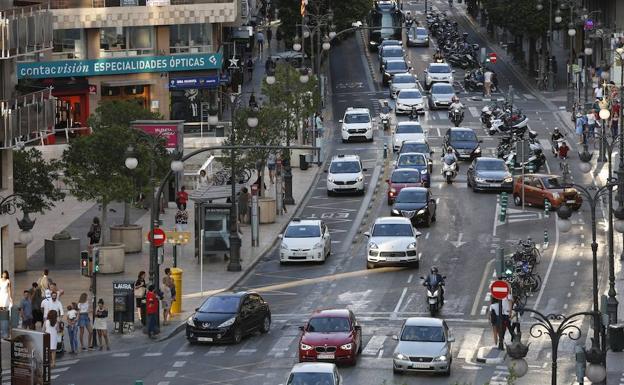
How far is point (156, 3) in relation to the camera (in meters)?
97.7

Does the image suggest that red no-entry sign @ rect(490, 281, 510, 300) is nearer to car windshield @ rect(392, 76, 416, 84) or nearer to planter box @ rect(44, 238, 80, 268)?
planter box @ rect(44, 238, 80, 268)

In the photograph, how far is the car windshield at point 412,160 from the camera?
80.2 metres

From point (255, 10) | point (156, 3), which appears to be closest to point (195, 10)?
point (156, 3)

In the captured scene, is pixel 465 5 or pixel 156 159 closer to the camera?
pixel 156 159

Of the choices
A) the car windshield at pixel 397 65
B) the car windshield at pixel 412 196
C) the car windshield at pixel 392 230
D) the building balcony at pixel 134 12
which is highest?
the building balcony at pixel 134 12

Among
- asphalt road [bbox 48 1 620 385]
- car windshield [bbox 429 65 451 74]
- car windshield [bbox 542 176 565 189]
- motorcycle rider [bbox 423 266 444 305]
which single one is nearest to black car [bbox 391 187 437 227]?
asphalt road [bbox 48 1 620 385]

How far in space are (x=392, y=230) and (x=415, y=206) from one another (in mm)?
7141

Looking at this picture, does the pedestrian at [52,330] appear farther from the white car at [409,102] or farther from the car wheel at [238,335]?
the white car at [409,102]

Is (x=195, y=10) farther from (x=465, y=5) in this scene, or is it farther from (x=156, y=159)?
(x=465, y=5)

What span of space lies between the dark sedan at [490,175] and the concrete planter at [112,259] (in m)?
19.6

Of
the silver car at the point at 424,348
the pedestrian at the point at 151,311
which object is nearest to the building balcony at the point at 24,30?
the pedestrian at the point at 151,311

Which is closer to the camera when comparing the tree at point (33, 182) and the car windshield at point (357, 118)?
the tree at point (33, 182)

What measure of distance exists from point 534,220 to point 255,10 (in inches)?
3103

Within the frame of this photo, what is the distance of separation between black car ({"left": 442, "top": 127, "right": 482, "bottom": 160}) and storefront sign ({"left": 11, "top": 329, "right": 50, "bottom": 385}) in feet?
142
